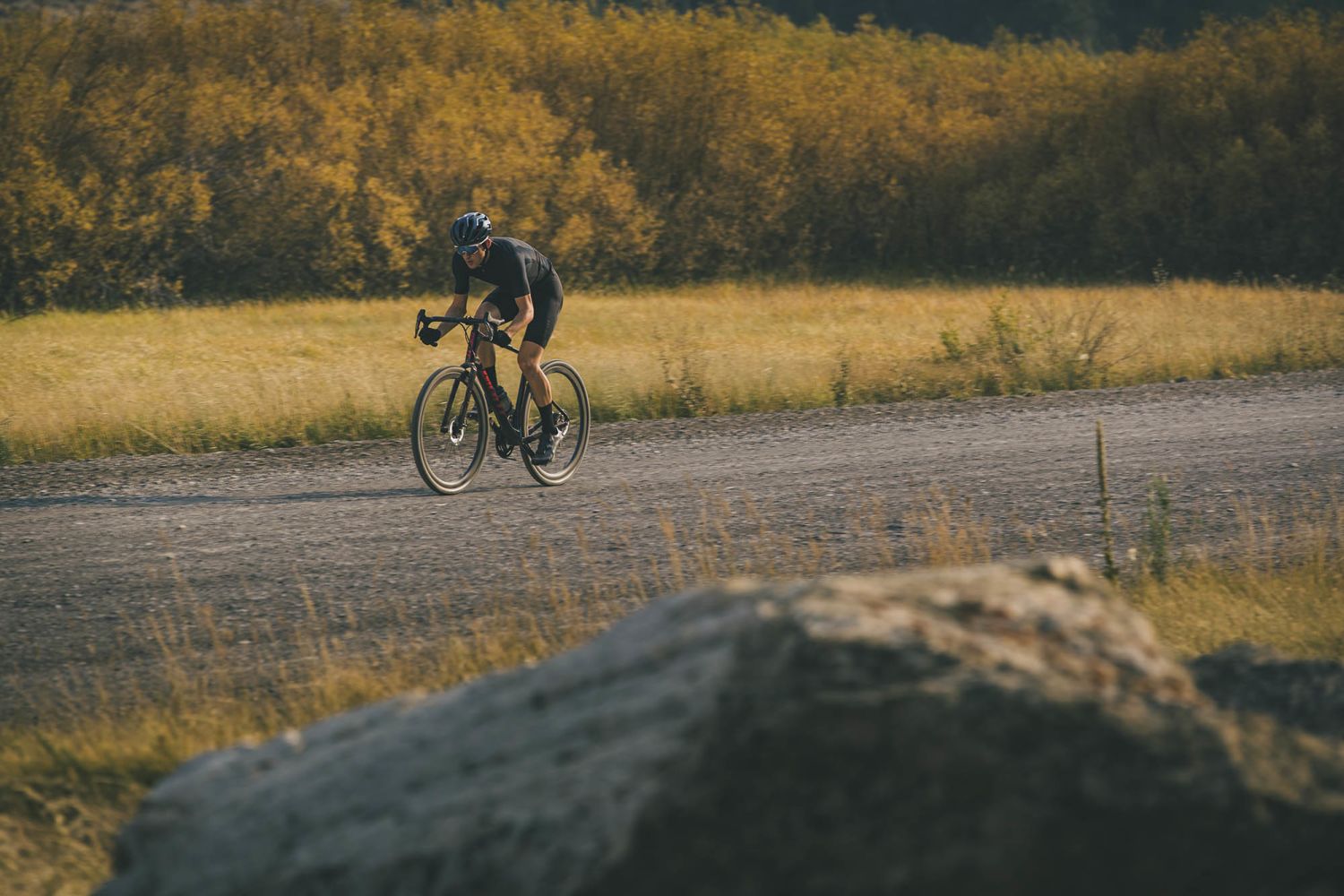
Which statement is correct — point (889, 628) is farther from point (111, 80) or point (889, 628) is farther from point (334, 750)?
point (111, 80)

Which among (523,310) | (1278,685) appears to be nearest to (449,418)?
(523,310)

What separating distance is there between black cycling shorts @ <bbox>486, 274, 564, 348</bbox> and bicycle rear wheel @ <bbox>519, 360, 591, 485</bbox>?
382mm

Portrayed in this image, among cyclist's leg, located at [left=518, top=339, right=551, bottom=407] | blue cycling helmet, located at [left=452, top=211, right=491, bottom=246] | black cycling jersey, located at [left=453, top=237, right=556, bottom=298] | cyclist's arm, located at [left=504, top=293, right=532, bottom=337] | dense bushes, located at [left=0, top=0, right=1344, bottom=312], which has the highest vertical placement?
dense bushes, located at [left=0, top=0, right=1344, bottom=312]

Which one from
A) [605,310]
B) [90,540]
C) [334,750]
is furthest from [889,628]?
[605,310]

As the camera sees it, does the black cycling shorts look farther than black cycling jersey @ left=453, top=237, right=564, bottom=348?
Yes

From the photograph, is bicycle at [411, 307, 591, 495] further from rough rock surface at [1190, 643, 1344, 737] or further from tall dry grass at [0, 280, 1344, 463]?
rough rock surface at [1190, 643, 1344, 737]

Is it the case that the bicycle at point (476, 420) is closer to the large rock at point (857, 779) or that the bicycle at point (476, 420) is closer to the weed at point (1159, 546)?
the weed at point (1159, 546)

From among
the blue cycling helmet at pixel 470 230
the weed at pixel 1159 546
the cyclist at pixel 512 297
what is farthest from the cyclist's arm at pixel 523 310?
the weed at pixel 1159 546

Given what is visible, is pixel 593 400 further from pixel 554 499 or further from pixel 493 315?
pixel 554 499

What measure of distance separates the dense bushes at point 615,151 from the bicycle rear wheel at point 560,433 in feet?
67.0

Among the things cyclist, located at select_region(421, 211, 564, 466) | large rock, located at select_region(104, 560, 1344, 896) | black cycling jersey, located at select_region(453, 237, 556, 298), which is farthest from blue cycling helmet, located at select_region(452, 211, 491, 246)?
large rock, located at select_region(104, 560, 1344, 896)

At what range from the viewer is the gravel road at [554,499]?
6.89 metres

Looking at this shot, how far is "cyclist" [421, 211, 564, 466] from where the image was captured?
915 centimetres

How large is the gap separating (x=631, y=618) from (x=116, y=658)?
3.80 metres
